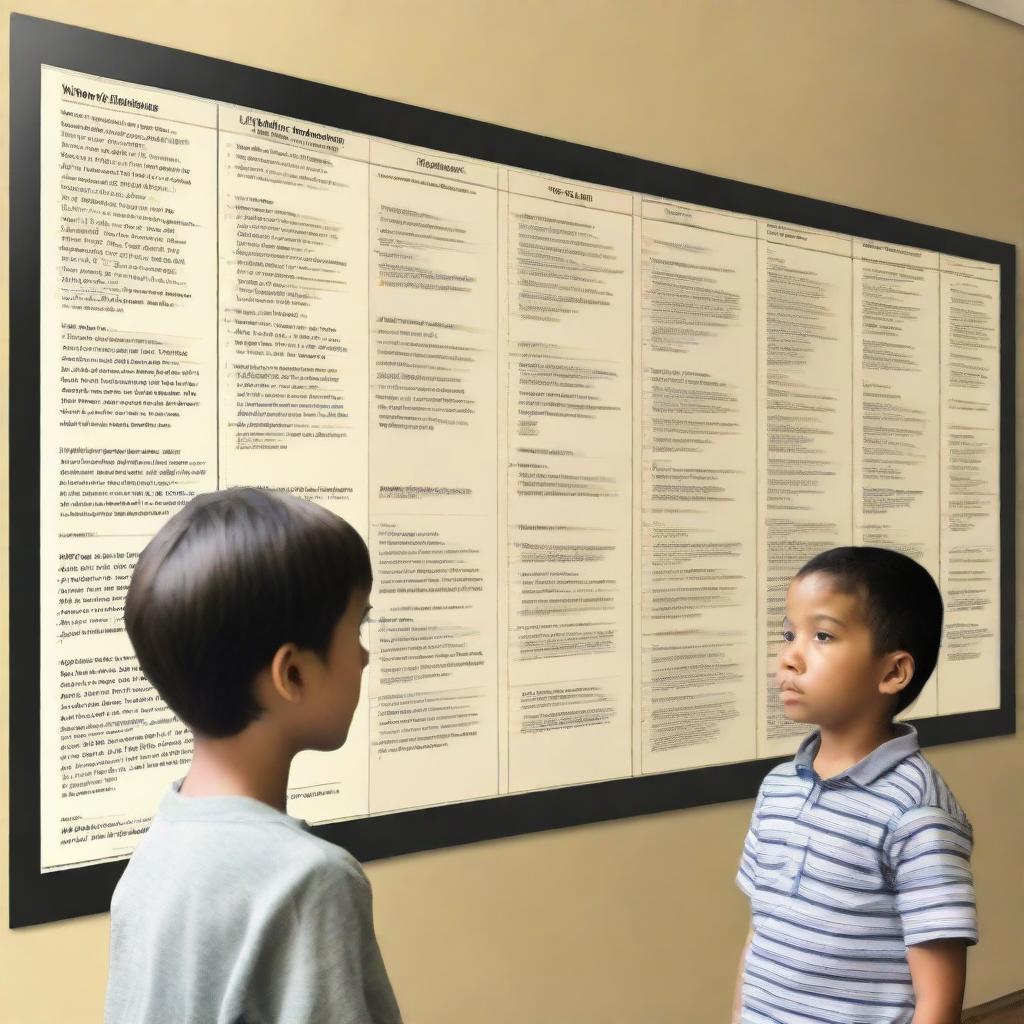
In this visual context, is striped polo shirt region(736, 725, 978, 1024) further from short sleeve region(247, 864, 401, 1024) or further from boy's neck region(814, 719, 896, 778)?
short sleeve region(247, 864, 401, 1024)

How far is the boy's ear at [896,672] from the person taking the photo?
1.40 m

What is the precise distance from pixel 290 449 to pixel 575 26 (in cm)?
104

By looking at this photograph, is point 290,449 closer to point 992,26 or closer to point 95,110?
point 95,110

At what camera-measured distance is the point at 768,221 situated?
2.59 m

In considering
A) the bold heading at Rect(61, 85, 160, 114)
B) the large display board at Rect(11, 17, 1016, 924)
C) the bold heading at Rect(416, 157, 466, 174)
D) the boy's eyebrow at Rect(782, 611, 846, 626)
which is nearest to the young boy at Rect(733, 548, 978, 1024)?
the boy's eyebrow at Rect(782, 611, 846, 626)

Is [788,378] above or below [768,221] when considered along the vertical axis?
below

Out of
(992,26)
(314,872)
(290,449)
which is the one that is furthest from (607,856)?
(992,26)

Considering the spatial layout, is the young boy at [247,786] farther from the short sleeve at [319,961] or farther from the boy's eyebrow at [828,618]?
the boy's eyebrow at [828,618]

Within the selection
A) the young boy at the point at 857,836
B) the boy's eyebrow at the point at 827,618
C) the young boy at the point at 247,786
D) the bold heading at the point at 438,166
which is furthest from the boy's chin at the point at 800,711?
the bold heading at the point at 438,166

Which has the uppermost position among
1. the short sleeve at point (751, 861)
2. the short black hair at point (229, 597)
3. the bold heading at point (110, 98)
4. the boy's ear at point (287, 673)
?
the bold heading at point (110, 98)

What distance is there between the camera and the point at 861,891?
1306mm

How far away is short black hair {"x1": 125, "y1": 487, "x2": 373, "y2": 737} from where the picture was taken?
0.87 metres

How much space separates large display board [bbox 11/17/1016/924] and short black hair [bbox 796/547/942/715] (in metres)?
0.84

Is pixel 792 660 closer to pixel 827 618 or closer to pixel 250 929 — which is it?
pixel 827 618
